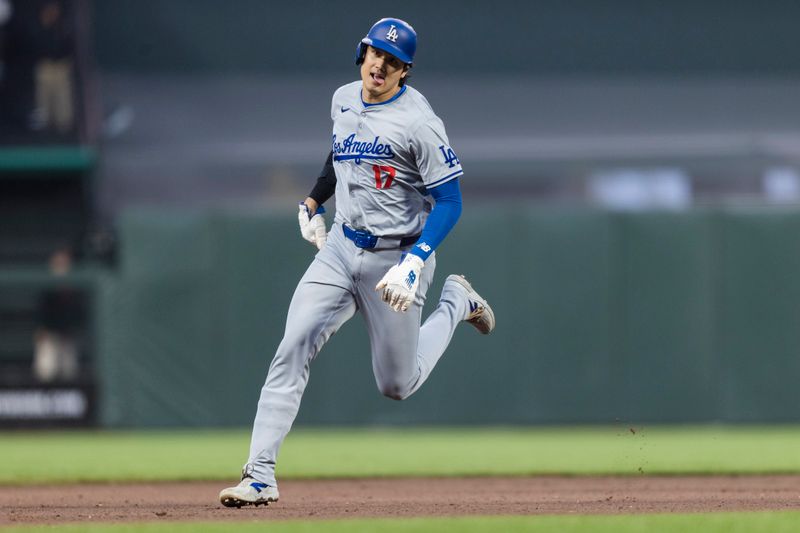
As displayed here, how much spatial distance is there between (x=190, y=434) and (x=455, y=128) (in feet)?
21.8

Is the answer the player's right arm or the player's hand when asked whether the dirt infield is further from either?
the player's right arm

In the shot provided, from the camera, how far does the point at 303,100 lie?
1709 centimetres

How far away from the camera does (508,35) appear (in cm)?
1752

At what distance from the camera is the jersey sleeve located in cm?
554

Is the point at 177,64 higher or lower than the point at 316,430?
higher

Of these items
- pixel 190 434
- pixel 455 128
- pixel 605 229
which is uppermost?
pixel 455 128

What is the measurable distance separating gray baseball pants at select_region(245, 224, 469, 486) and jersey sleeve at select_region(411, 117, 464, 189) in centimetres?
35

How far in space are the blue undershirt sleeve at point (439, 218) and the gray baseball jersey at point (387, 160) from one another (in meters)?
0.05

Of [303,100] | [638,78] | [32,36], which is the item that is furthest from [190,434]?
[638,78]

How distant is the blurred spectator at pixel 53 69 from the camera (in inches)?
558

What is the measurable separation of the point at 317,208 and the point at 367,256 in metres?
0.55

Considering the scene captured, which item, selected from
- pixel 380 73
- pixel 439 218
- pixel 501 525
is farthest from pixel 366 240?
pixel 501 525

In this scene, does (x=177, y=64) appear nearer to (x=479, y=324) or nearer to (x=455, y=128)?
(x=455, y=128)

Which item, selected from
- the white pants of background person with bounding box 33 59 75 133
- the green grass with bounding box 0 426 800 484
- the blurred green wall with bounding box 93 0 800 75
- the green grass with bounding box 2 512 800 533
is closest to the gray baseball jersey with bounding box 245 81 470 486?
the green grass with bounding box 2 512 800 533
